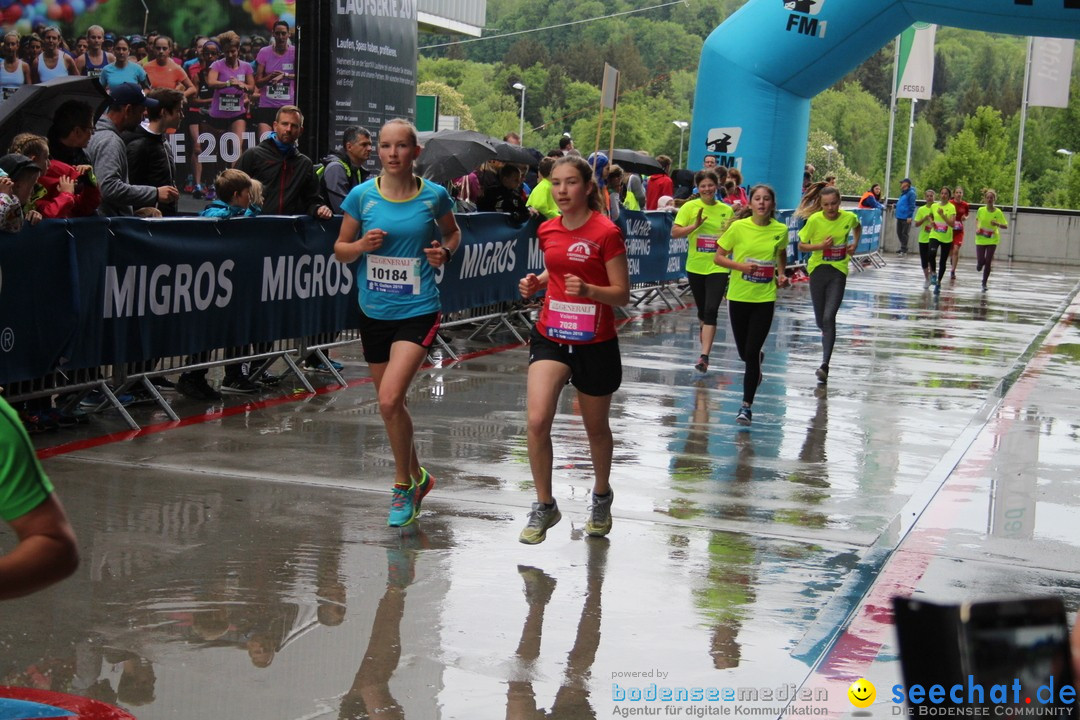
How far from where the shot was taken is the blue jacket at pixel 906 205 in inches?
1432

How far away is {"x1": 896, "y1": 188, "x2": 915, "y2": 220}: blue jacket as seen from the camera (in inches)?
1432

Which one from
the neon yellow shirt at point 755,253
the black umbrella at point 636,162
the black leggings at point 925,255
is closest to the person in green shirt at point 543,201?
the neon yellow shirt at point 755,253

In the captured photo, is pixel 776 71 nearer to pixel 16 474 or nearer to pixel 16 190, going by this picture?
pixel 16 190

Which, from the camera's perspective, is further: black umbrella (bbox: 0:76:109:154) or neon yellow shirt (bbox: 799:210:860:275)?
neon yellow shirt (bbox: 799:210:860:275)

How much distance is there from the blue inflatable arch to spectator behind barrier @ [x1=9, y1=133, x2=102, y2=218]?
14.5 metres

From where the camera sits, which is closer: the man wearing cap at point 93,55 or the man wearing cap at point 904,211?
the man wearing cap at point 93,55

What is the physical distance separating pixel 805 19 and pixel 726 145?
8.83ft

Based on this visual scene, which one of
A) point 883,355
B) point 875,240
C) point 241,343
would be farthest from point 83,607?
point 875,240

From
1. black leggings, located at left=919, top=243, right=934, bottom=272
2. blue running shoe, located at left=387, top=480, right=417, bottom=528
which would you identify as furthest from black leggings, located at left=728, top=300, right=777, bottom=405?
black leggings, located at left=919, top=243, right=934, bottom=272

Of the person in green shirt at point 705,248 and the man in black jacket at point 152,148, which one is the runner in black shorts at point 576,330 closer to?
the man in black jacket at point 152,148

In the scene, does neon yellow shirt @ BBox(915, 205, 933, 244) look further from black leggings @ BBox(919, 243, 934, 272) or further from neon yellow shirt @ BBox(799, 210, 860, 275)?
neon yellow shirt @ BBox(799, 210, 860, 275)

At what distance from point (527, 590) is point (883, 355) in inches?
395

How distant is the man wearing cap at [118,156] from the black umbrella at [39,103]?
404 mm

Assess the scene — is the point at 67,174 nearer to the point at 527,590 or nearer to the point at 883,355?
the point at 527,590
